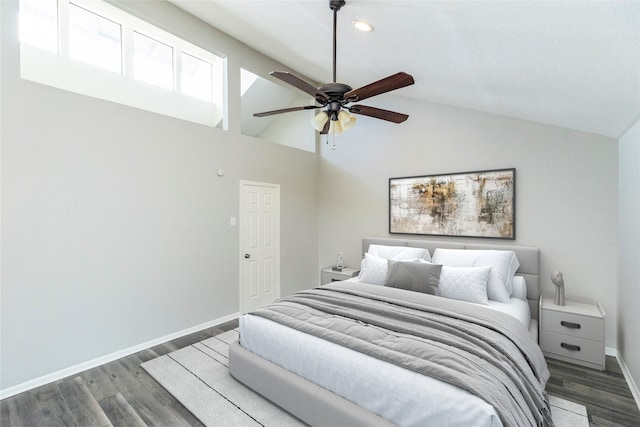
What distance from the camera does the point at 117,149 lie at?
115 inches

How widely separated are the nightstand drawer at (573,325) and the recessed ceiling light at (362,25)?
10.1 feet

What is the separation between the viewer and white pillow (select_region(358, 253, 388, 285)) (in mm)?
3385

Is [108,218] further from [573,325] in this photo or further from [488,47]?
[573,325]

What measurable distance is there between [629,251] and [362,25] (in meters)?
2.93

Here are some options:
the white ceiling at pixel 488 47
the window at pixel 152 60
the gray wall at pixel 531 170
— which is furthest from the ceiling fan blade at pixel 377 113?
the window at pixel 152 60

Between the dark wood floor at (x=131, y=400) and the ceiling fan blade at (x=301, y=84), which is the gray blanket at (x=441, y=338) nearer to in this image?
the dark wood floor at (x=131, y=400)

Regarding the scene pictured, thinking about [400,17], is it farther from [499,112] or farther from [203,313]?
[203,313]

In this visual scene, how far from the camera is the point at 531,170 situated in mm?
3328

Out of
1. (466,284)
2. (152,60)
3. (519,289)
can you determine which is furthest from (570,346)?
(152,60)

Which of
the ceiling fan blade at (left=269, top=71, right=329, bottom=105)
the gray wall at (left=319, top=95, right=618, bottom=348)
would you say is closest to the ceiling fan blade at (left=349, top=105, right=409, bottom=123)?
the ceiling fan blade at (left=269, top=71, right=329, bottom=105)

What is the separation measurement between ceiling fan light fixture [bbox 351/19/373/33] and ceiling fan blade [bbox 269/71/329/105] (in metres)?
0.62

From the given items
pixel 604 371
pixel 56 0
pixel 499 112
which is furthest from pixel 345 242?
pixel 56 0

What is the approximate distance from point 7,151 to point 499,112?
4733mm

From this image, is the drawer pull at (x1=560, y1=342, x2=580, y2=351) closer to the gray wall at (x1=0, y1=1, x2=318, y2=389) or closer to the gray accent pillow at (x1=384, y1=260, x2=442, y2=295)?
the gray accent pillow at (x1=384, y1=260, x2=442, y2=295)
